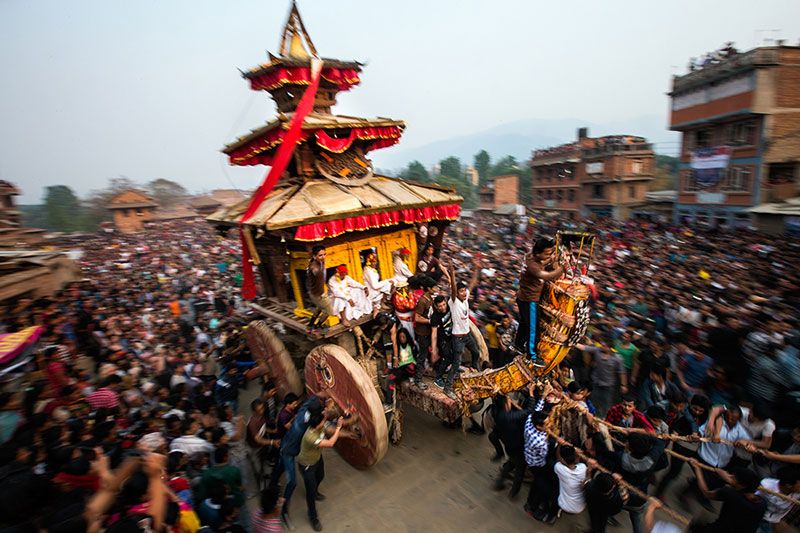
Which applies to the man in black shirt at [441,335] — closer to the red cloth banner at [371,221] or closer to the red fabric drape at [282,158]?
the red cloth banner at [371,221]

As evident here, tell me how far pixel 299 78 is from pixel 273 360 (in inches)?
202

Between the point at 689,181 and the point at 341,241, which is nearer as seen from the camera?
the point at 341,241

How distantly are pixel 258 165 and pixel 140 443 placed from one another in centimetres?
520

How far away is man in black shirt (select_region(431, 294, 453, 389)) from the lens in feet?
18.6

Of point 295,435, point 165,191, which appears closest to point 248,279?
point 295,435

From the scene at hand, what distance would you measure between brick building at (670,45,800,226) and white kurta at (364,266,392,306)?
22041mm

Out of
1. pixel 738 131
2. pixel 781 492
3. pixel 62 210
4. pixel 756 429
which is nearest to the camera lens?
pixel 781 492

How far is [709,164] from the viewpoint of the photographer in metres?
21.8

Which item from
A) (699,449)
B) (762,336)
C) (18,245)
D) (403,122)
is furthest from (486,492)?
(18,245)

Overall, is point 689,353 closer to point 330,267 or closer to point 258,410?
point 330,267

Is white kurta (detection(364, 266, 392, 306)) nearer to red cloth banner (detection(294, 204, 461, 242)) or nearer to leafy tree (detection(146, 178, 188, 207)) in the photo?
red cloth banner (detection(294, 204, 461, 242))

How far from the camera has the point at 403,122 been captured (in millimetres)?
7375

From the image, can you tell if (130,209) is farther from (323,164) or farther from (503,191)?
(323,164)

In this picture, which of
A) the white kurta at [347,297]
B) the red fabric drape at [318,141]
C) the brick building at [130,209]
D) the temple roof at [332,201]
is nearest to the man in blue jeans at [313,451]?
the white kurta at [347,297]
